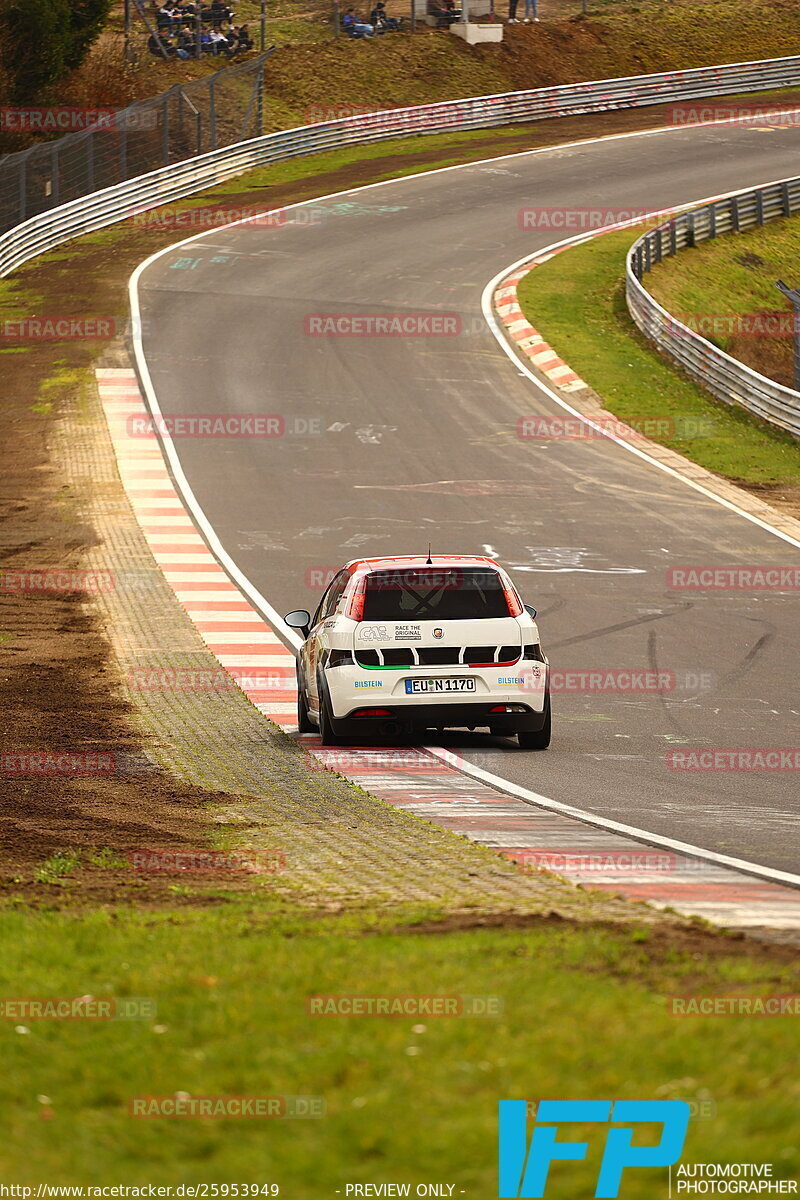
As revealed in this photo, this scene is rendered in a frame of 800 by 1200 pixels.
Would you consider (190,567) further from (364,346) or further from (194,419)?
(364,346)

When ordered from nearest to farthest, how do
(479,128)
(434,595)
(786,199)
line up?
1. (434,595)
2. (786,199)
3. (479,128)

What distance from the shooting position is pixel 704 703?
15117mm

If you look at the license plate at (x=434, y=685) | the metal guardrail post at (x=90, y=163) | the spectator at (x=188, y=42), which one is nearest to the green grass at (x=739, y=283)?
the metal guardrail post at (x=90, y=163)

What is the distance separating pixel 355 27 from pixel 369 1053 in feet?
221

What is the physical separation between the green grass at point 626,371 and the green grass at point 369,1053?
23.7 m

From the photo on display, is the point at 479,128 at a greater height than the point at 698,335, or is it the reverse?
the point at 479,128

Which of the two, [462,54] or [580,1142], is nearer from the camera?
[580,1142]

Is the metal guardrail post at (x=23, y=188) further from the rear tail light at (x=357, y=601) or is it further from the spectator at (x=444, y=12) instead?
the rear tail light at (x=357, y=601)

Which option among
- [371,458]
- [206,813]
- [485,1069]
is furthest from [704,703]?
[371,458]

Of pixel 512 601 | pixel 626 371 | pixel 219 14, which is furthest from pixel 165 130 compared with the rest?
pixel 512 601

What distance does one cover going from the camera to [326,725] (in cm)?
1312

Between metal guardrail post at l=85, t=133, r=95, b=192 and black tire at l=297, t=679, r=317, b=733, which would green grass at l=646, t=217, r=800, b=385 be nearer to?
metal guardrail post at l=85, t=133, r=95, b=192

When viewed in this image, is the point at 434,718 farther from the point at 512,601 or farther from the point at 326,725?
the point at 512,601

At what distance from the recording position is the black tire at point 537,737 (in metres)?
13.0
